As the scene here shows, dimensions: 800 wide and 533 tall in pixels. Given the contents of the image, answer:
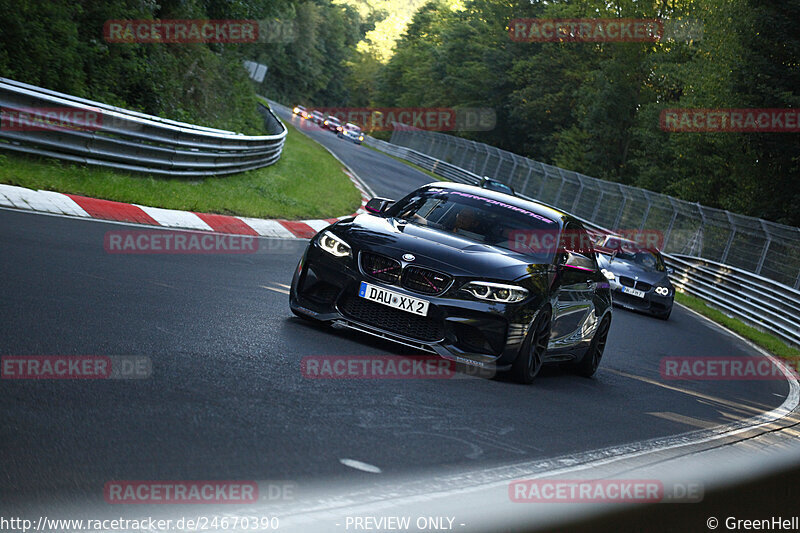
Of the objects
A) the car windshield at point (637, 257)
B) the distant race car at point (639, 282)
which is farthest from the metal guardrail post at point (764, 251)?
the distant race car at point (639, 282)

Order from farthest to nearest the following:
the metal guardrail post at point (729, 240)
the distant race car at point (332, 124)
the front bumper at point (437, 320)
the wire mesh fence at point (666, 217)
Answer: the distant race car at point (332, 124), the metal guardrail post at point (729, 240), the wire mesh fence at point (666, 217), the front bumper at point (437, 320)

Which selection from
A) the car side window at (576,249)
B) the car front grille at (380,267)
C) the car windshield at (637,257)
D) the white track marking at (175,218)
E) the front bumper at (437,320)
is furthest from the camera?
the car windshield at (637,257)

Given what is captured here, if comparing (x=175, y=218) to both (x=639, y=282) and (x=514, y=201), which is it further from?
(x=639, y=282)

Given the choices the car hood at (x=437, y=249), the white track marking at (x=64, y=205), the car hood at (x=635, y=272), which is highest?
the car hood at (x=437, y=249)

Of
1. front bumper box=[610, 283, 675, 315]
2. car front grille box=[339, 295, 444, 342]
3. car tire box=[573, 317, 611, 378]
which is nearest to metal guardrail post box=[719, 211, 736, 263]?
front bumper box=[610, 283, 675, 315]

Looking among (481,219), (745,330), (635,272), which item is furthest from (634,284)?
(481,219)

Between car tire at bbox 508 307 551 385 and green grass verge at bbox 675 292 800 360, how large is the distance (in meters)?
11.3

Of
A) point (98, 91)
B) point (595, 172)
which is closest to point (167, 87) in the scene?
point (98, 91)

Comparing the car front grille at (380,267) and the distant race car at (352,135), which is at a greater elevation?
the car front grille at (380,267)

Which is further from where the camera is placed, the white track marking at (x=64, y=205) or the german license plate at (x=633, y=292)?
the german license plate at (x=633, y=292)

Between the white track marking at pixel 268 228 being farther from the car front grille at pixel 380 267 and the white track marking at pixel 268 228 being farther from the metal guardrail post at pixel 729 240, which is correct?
the metal guardrail post at pixel 729 240

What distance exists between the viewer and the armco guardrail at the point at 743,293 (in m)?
21.9

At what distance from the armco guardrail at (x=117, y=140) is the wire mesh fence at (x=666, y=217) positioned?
1361 centimetres

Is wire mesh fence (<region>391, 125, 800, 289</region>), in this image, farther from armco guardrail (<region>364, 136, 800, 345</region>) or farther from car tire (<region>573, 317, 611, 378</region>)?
car tire (<region>573, 317, 611, 378</region>)
